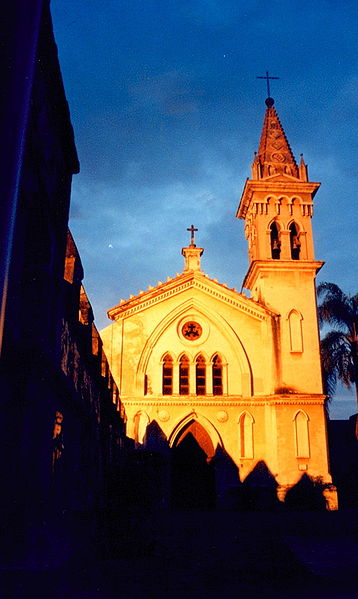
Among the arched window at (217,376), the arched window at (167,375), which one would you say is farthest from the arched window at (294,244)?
the arched window at (167,375)

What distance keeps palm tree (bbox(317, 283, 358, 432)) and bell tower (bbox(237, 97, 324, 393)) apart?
6.80 ft

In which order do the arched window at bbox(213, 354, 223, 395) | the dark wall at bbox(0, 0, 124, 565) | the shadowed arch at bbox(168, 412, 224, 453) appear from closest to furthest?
the dark wall at bbox(0, 0, 124, 565), the shadowed arch at bbox(168, 412, 224, 453), the arched window at bbox(213, 354, 223, 395)

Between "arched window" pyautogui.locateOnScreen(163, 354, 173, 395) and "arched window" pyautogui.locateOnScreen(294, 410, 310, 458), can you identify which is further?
"arched window" pyautogui.locateOnScreen(163, 354, 173, 395)

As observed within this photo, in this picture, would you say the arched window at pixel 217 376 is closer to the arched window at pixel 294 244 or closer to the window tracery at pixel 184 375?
the window tracery at pixel 184 375

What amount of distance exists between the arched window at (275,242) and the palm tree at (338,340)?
313 centimetres

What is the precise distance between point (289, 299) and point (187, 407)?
7490mm

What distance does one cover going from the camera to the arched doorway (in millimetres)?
24828

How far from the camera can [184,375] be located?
86.4ft

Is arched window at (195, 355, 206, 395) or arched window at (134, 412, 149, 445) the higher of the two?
arched window at (195, 355, 206, 395)

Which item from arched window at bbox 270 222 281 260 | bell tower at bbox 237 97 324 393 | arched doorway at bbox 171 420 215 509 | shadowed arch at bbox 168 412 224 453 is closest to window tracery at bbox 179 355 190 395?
shadowed arch at bbox 168 412 224 453

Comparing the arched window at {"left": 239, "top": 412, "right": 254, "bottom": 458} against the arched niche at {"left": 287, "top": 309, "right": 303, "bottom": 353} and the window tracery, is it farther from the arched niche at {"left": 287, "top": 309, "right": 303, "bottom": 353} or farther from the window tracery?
the arched niche at {"left": 287, "top": 309, "right": 303, "bottom": 353}

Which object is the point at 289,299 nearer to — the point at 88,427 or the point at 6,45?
the point at 88,427

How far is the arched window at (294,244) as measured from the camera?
29.2 meters

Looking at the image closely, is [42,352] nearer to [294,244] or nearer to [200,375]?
[200,375]
